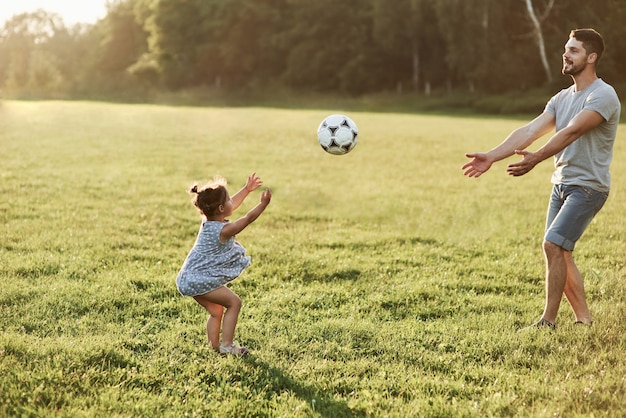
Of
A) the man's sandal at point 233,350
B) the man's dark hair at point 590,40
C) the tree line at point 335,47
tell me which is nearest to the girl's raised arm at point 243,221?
the man's sandal at point 233,350

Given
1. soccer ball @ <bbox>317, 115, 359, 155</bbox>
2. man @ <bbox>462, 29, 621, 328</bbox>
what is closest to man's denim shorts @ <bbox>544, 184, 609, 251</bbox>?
man @ <bbox>462, 29, 621, 328</bbox>

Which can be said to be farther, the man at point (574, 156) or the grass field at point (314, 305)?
the man at point (574, 156)

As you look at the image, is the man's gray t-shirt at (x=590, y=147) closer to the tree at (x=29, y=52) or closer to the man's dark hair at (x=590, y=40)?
the man's dark hair at (x=590, y=40)

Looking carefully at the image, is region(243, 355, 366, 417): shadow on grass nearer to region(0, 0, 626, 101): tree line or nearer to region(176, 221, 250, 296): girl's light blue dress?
region(176, 221, 250, 296): girl's light blue dress

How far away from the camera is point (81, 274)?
6.94 metres

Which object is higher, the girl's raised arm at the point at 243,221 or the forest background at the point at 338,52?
the forest background at the point at 338,52

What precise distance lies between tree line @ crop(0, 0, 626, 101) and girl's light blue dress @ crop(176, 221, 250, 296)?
43.0 metres

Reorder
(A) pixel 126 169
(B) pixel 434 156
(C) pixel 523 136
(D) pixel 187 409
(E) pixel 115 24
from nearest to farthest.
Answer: (D) pixel 187 409
(C) pixel 523 136
(A) pixel 126 169
(B) pixel 434 156
(E) pixel 115 24

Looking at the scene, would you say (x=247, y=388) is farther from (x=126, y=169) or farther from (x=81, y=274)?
(x=126, y=169)

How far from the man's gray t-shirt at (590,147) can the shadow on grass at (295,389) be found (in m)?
2.89

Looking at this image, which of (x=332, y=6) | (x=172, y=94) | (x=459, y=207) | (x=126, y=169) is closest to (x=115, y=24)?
(x=172, y=94)

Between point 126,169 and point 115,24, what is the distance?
73.9 metres

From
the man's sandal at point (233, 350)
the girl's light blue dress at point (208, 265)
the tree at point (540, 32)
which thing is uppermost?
the tree at point (540, 32)

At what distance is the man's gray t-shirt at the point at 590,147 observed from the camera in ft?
17.1
